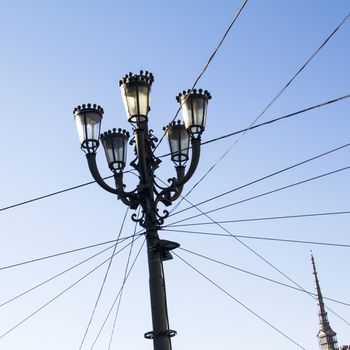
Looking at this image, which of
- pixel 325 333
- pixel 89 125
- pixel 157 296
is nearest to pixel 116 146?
pixel 89 125

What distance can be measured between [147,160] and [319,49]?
77.9 inches

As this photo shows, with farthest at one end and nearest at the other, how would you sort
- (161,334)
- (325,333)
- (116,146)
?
(325,333), (116,146), (161,334)

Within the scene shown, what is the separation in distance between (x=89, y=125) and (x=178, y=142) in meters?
1.04

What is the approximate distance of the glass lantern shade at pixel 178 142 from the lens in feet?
23.6

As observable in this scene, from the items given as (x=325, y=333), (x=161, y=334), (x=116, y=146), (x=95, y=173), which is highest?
(x=325, y=333)

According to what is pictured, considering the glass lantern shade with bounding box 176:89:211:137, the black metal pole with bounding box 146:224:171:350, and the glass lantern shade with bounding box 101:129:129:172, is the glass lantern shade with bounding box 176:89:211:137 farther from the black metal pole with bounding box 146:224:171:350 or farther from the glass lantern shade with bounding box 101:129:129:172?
the black metal pole with bounding box 146:224:171:350

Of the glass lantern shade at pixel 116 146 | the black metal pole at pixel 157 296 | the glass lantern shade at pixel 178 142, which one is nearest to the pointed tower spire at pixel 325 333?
the glass lantern shade at pixel 178 142

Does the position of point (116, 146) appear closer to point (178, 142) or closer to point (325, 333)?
point (178, 142)

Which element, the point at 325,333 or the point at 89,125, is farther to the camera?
the point at 325,333

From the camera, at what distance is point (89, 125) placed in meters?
6.77

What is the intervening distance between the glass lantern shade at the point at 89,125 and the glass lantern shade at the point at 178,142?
862mm

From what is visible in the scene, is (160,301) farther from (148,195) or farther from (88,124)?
(88,124)

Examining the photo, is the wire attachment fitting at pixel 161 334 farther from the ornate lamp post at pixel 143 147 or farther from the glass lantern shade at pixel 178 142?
the glass lantern shade at pixel 178 142

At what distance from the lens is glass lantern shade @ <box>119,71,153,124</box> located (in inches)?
259
